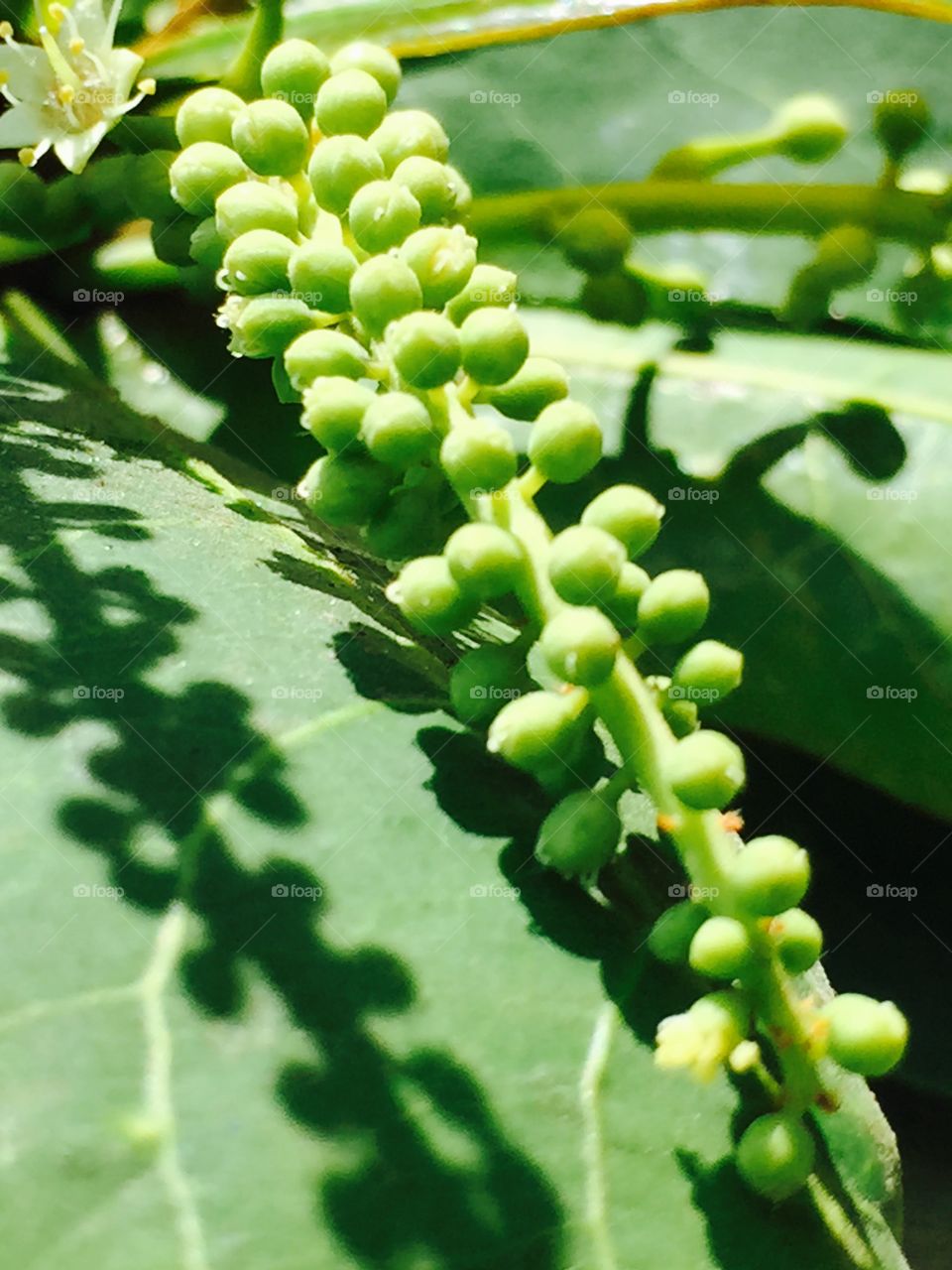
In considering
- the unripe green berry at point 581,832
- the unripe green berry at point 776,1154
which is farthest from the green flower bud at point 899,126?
the unripe green berry at point 776,1154

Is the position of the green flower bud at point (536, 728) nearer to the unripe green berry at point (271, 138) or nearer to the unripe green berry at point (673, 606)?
the unripe green berry at point (673, 606)

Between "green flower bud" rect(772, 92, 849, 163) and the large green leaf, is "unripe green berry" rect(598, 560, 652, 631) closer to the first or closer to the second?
the large green leaf

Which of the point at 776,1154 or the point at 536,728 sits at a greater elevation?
the point at 536,728

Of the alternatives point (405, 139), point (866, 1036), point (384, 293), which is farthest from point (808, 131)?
point (866, 1036)

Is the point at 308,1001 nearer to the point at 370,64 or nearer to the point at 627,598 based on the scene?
the point at 627,598

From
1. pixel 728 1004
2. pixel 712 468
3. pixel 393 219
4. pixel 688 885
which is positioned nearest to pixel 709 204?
pixel 712 468

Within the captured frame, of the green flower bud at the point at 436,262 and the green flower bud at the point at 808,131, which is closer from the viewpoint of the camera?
the green flower bud at the point at 436,262
